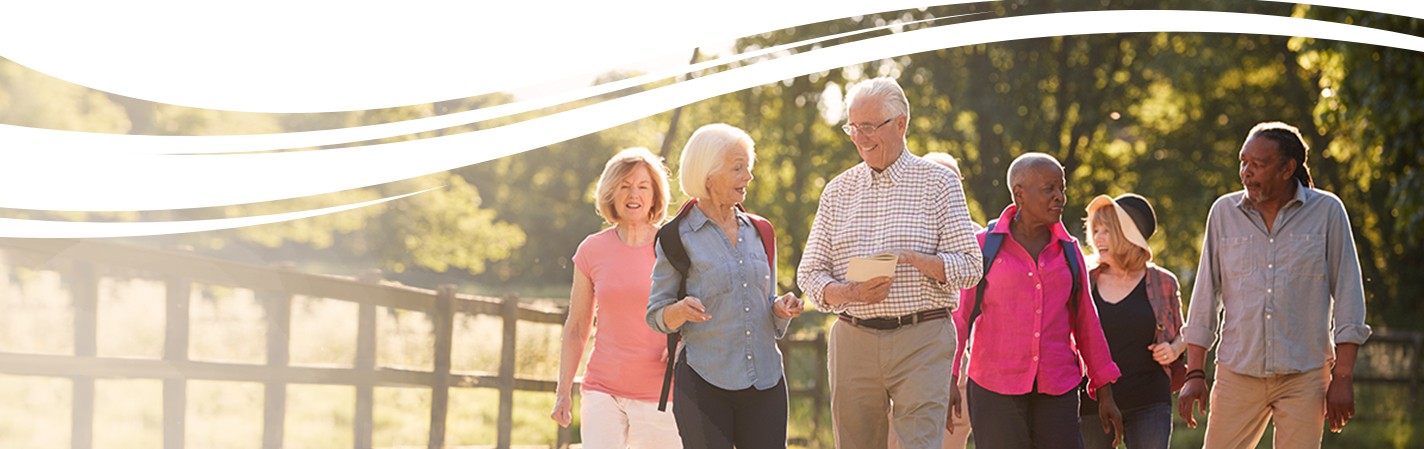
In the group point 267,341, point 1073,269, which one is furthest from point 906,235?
point 267,341

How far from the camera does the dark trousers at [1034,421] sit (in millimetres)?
5977

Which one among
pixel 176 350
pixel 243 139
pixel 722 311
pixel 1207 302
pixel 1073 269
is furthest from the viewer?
pixel 243 139

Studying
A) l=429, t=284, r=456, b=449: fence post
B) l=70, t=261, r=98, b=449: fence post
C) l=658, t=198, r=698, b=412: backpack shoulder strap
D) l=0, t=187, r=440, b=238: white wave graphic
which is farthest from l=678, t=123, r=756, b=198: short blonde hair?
l=429, t=284, r=456, b=449: fence post

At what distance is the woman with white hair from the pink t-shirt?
0.62m

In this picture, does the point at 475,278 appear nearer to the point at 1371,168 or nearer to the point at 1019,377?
the point at 1371,168

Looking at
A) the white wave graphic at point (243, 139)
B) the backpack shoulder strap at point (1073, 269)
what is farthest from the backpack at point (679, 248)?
the white wave graphic at point (243, 139)

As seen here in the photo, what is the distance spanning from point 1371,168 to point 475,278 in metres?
43.2

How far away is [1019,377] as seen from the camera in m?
5.98

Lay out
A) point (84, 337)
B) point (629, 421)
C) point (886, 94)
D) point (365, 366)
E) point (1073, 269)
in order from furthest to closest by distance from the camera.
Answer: point (365, 366) < point (84, 337) < point (1073, 269) < point (629, 421) < point (886, 94)

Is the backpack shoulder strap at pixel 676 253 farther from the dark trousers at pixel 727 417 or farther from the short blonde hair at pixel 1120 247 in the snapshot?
the short blonde hair at pixel 1120 247

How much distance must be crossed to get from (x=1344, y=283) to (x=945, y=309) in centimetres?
190

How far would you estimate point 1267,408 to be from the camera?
6.61m

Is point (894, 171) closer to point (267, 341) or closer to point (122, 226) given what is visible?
point (267, 341)

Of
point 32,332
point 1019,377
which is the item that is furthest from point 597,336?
point 32,332
